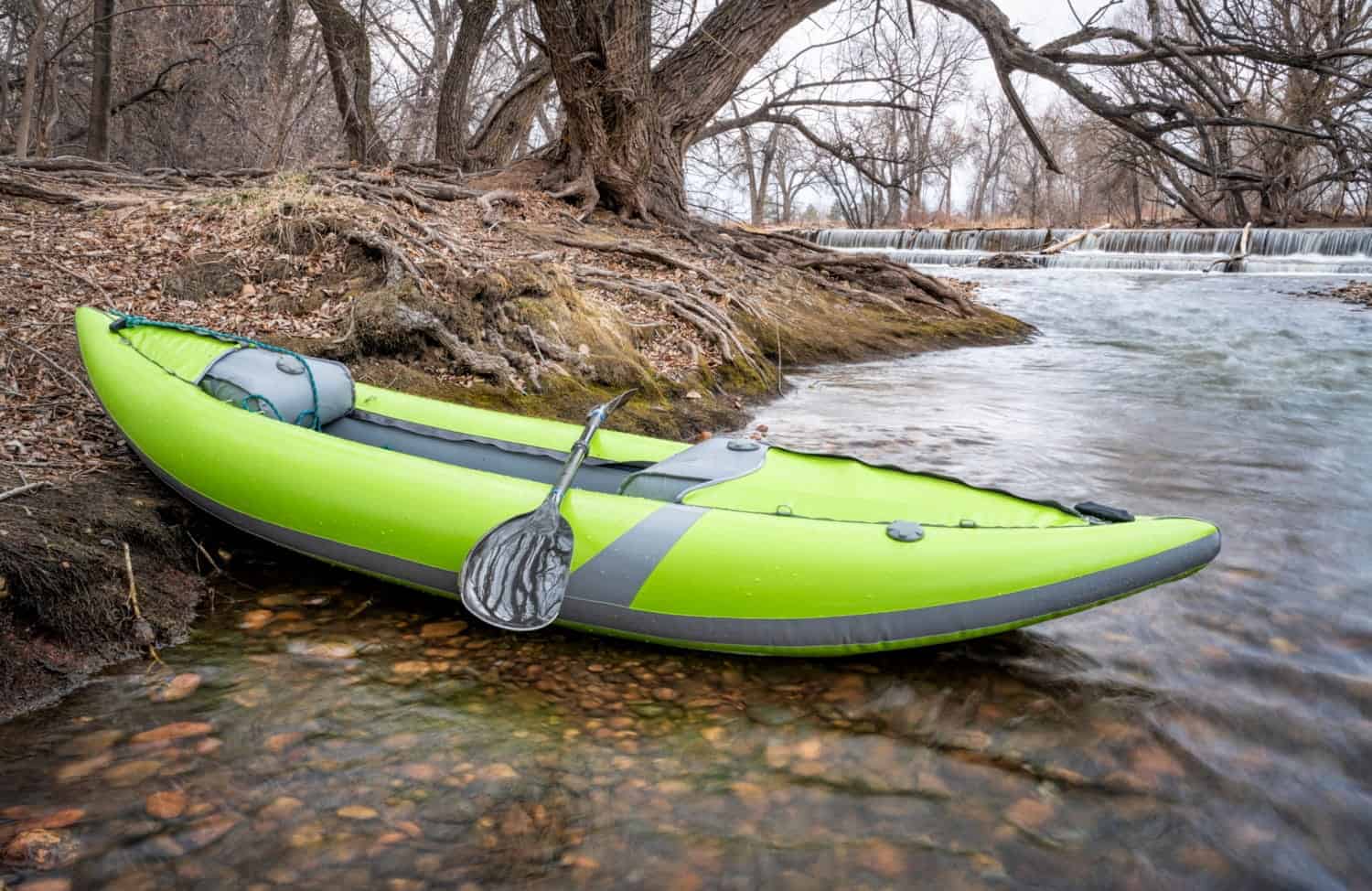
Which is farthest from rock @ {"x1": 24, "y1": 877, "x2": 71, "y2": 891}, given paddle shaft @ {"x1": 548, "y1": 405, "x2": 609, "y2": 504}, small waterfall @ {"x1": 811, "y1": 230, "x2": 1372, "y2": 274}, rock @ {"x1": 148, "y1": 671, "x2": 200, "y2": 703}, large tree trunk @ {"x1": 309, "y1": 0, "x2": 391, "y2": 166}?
small waterfall @ {"x1": 811, "y1": 230, "x2": 1372, "y2": 274}

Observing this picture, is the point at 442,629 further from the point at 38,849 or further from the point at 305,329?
the point at 305,329

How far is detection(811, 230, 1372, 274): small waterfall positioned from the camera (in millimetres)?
16219

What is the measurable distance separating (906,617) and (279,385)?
2527 mm

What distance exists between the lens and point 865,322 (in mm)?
8805

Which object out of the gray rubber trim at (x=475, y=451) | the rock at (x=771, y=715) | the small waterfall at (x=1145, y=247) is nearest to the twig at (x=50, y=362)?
the gray rubber trim at (x=475, y=451)

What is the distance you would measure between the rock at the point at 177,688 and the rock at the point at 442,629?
62cm

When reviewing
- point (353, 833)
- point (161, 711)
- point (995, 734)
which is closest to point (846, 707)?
point (995, 734)

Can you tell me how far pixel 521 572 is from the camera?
260 cm

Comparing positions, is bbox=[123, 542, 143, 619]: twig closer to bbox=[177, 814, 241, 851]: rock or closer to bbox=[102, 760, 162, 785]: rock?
bbox=[102, 760, 162, 785]: rock

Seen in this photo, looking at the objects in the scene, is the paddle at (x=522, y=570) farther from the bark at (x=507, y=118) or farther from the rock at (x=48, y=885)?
the bark at (x=507, y=118)

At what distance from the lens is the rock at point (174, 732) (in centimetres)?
219

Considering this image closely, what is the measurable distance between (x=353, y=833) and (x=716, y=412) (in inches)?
156

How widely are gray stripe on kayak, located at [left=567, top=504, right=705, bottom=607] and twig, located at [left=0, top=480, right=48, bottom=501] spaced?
5.72 feet

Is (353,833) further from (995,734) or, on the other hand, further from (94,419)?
(94,419)
